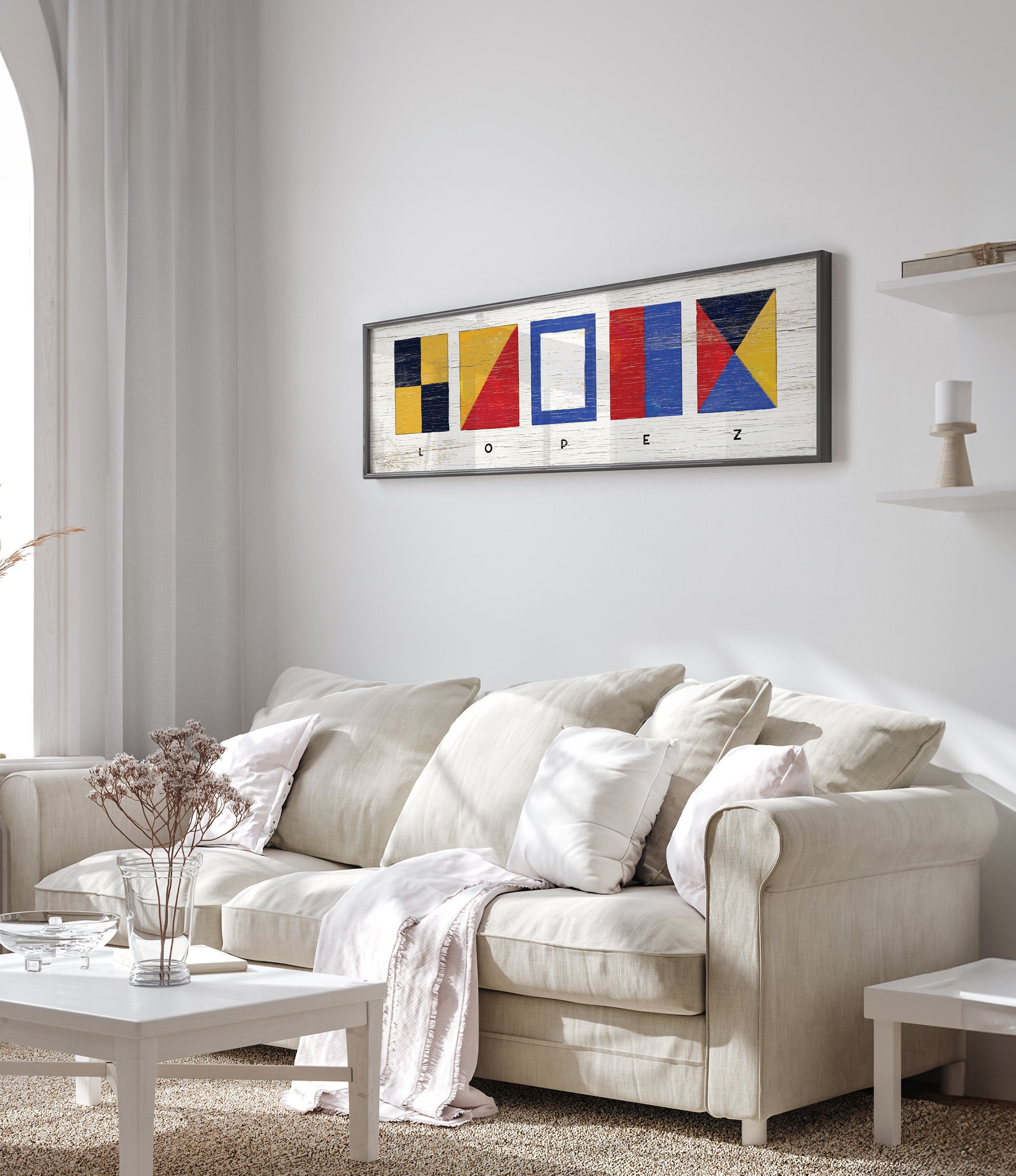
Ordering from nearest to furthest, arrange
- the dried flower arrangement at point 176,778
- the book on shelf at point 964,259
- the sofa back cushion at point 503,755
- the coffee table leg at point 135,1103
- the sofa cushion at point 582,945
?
1. the coffee table leg at point 135,1103
2. the dried flower arrangement at point 176,778
3. the sofa cushion at point 582,945
4. the book on shelf at point 964,259
5. the sofa back cushion at point 503,755

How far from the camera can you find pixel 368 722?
4023 mm

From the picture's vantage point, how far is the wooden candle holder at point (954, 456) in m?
3.27

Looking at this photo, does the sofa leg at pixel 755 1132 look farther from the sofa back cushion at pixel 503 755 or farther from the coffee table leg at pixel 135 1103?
the coffee table leg at pixel 135 1103

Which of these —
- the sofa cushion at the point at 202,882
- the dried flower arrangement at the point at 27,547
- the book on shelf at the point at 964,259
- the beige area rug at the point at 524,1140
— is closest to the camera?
the beige area rug at the point at 524,1140

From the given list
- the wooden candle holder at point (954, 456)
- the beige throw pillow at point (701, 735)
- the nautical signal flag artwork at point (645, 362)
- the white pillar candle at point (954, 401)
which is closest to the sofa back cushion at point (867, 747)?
the beige throw pillow at point (701, 735)

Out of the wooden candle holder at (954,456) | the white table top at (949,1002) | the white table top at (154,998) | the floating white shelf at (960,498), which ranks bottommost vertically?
the white table top at (949,1002)

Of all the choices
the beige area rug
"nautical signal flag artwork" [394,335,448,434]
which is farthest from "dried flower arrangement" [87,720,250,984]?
"nautical signal flag artwork" [394,335,448,434]

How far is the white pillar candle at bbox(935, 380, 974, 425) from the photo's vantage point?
326cm

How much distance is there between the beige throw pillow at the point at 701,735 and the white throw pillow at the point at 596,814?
0.12 ft

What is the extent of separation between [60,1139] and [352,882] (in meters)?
0.82

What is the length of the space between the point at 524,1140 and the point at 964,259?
2.05 metres

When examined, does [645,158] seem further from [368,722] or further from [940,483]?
[368,722]

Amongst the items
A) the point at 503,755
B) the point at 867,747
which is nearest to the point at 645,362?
the point at 503,755

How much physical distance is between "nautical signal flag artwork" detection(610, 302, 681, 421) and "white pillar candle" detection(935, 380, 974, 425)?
825 millimetres
